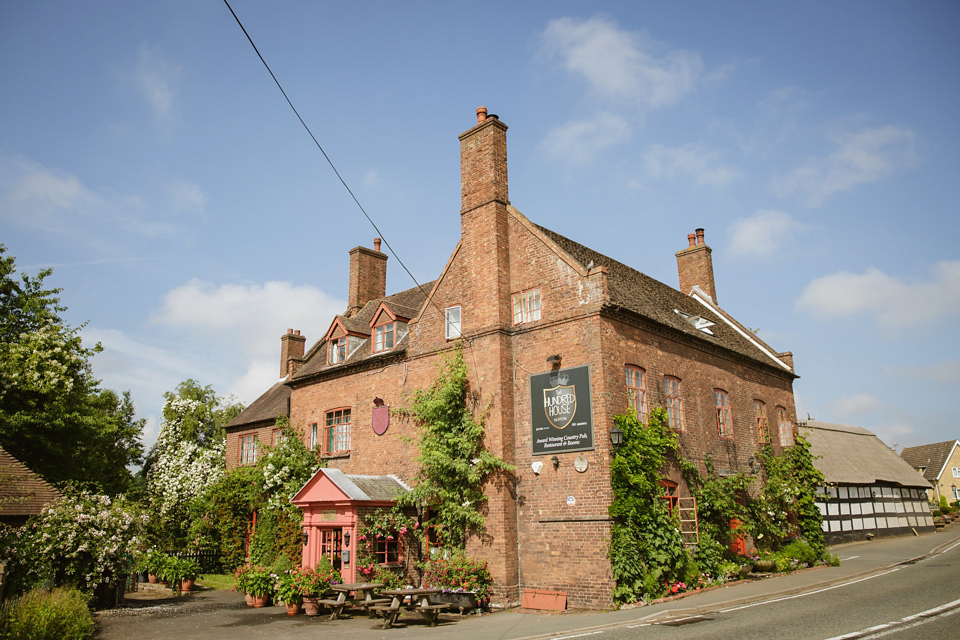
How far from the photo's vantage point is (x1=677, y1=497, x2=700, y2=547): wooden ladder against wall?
1712 cm

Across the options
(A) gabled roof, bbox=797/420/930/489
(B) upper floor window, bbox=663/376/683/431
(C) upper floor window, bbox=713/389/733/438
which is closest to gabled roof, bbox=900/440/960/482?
(A) gabled roof, bbox=797/420/930/489

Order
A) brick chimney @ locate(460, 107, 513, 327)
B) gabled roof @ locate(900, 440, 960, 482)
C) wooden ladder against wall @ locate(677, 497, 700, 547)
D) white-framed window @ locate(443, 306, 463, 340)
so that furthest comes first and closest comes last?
1. gabled roof @ locate(900, 440, 960, 482)
2. white-framed window @ locate(443, 306, 463, 340)
3. brick chimney @ locate(460, 107, 513, 327)
4. wooden ladder against wall @ locate(677, 497, 700, 547)

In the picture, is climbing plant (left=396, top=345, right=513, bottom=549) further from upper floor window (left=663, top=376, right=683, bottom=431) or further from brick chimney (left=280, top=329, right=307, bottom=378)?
brick chimney (left=280, top=329, right=307, bottom=378)

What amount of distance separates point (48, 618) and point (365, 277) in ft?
61.2

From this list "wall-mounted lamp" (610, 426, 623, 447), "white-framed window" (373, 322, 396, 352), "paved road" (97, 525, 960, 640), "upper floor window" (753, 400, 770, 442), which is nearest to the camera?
"paved road" (97, 525, 960, 640)

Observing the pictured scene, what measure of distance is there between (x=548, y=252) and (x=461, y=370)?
13.2ft

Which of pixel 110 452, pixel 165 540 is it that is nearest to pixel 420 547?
pixel 165 540

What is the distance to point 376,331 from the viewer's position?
22.1 m

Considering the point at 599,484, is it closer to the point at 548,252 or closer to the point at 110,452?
the point at 548,252

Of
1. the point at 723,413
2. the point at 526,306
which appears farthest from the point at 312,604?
the point at 723,413

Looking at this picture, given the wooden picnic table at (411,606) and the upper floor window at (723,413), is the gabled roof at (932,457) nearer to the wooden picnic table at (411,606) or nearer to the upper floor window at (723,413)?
the upper floor window at (723,413)

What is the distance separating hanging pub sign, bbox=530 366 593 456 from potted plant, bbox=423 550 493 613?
10.5ft

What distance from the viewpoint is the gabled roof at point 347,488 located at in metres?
17.4

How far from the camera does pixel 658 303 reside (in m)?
20.7
